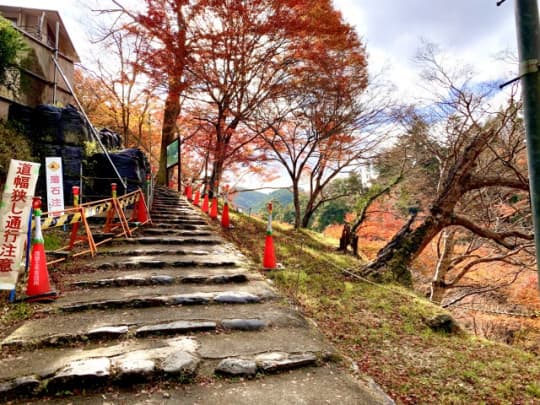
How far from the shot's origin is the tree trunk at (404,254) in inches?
275

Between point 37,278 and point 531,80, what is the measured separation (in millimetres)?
4963

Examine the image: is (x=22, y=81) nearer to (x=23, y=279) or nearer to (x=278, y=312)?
(x=23, y=279)

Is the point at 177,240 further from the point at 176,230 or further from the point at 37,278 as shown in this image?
the point at 37,278

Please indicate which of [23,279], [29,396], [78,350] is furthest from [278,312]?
[23,279]

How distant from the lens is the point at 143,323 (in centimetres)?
328

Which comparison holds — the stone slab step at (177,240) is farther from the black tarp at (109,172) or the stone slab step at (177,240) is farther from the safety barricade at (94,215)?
the black tarp at (109,172)

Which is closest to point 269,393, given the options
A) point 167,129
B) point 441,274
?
point 441,274

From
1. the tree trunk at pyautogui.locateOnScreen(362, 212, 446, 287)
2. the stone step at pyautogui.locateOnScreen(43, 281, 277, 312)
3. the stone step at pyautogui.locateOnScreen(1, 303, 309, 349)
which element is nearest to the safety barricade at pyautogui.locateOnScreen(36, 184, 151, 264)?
the stone step at pyautogui.locateOnScreen(43, 281, 277, 312)

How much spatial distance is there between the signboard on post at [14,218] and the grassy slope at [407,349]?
3678 millimetres

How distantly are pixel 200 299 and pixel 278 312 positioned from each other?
3.39 ft

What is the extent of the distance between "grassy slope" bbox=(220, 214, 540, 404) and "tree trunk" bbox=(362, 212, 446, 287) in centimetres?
71

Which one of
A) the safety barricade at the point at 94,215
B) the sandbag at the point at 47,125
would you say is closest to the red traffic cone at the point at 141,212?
the safety barricade at the point at 94,215

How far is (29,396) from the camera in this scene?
86.7 inches

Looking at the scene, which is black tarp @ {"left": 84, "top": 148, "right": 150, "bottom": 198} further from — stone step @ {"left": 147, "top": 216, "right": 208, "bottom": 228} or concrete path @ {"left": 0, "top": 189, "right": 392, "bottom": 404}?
concrete path @ {"left": 0, "top": 189, "right": 392, "bottom": 404}
